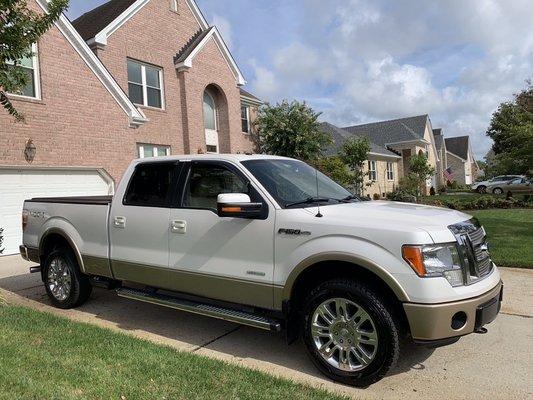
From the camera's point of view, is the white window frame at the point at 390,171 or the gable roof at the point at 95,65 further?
the white window frame at the point at 390,171

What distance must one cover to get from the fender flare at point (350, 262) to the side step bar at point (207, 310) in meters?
0.25

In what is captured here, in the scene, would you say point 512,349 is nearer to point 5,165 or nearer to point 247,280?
point 247,280

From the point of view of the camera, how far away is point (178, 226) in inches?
199

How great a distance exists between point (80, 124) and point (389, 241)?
12.0 m

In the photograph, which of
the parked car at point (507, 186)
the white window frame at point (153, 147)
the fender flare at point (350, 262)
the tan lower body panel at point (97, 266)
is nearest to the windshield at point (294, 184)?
the fender flare at point (350, 262)

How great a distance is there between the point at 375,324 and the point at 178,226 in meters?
2.30

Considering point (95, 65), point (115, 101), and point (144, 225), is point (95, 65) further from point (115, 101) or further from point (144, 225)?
point (144, 225)

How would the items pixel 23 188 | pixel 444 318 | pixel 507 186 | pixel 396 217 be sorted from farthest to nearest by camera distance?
pixel 507 186
pixel 23 188
pixel 396 217
pixel 444 318

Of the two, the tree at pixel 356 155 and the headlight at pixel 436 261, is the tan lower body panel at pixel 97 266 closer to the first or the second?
the headlight at pixel 436 261

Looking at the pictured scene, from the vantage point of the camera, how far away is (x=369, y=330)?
3.90 m

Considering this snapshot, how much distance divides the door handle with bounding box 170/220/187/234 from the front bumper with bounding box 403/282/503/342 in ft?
7.84

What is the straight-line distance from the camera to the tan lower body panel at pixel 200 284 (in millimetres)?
4488

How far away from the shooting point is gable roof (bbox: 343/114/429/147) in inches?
1684

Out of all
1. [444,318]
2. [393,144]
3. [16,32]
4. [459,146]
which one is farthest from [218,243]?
[459,146]
